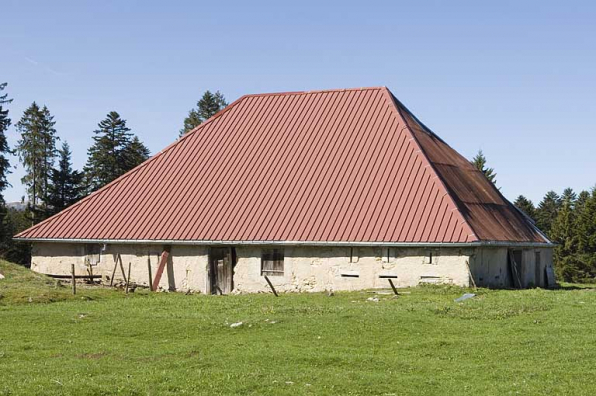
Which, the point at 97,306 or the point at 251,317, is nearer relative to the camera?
the point at 251,317

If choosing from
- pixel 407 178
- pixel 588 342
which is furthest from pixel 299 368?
pixel 407 178

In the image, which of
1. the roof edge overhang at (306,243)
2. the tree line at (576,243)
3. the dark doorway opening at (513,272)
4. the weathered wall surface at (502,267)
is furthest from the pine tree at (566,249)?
the dark doorway opening at (513,272)

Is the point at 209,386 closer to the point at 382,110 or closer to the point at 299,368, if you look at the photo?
the point at 299,368

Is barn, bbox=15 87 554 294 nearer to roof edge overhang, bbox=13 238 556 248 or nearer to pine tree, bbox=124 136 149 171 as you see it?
roof edge overhang, bbox=13 238 556 248

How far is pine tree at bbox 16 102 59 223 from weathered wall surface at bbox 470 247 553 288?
47250 mm

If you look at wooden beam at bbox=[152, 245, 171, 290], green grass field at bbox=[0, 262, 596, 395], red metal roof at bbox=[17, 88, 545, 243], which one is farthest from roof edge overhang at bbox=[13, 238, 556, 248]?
green grass field at bbox=[0, 262, 596, 395]

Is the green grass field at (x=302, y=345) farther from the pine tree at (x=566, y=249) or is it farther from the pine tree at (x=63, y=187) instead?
the pine tree at (x=566, y=249)

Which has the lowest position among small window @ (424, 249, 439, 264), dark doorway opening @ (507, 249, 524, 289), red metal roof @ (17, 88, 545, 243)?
dark doorway opening @ (507, 249, 524, 289)

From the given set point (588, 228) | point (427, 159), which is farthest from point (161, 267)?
point (588, 228)

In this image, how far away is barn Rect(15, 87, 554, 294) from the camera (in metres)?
33.8

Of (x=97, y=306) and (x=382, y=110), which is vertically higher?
(x=382, y=110)

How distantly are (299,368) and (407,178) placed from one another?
67.5 feet

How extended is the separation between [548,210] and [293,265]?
97.2 m

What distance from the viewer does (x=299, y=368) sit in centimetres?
1716
